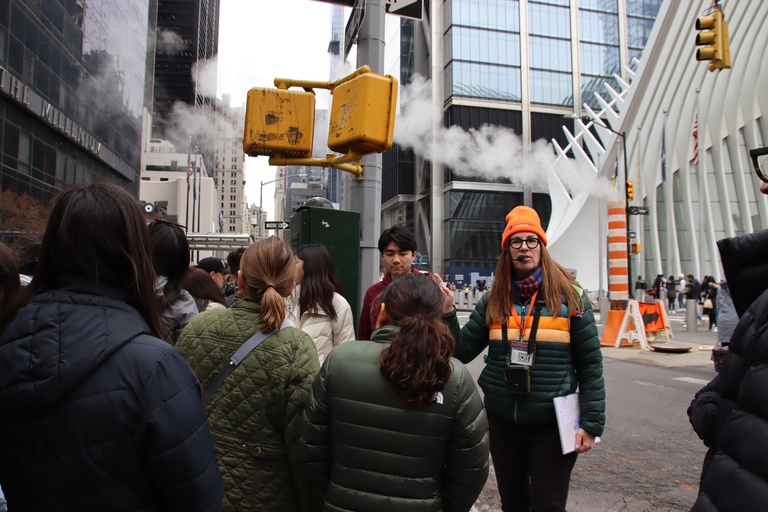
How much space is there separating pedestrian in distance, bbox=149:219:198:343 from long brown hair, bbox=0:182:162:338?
1.63 m

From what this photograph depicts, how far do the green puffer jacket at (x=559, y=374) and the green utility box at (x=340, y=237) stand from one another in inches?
87.0

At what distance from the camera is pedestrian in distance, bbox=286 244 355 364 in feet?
10.4

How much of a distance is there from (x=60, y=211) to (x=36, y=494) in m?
0.70

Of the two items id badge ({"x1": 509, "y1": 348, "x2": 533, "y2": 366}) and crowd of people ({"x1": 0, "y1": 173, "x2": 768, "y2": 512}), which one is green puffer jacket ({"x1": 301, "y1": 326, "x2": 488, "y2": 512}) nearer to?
crowd of people ({"x1": 0, "y1": 173, "x2": 768, "y2": 512})

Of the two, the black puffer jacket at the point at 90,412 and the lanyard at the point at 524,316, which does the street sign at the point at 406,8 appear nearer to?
the lanyard at the point at 524,316

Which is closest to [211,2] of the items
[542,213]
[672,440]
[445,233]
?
[445,233]

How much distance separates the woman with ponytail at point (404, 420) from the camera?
1787 millimetres

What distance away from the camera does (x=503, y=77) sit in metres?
49.6

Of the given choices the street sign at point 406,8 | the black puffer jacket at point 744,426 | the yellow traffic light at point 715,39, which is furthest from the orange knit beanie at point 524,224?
the yellow traffic light at point 715,39

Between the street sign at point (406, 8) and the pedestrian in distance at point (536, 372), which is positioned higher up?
the street sign at point (406, 8)

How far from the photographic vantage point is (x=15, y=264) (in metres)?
2.18

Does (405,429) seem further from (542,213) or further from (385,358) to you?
(542,213)

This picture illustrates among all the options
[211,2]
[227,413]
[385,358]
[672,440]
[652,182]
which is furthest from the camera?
[211,2]

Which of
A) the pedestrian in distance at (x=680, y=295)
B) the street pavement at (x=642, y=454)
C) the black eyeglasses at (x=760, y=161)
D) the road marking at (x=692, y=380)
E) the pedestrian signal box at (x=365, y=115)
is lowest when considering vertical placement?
the street pavement at (x=642, y=454)
